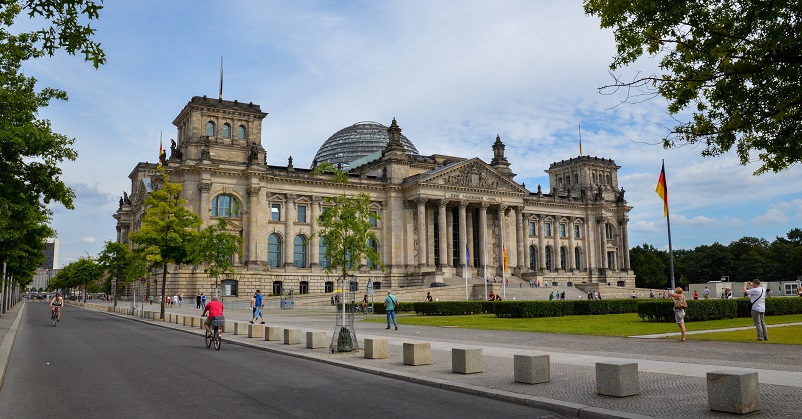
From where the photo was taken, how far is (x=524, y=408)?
11797 mm

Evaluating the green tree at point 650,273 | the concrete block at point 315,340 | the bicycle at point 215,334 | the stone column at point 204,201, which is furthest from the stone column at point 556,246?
the bicycle at point 215,334

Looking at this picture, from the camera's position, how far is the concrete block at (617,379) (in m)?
12.1

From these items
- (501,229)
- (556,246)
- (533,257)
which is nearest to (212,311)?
(501,229)

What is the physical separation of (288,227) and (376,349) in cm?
6045

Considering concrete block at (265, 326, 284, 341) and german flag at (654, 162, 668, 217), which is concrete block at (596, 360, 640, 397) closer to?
concrete block at (265, 326, 284, 341)

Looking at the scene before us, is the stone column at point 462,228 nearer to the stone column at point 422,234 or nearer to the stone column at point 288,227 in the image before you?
the stone column at point 422,234

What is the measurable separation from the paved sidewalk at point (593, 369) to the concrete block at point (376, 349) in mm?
295

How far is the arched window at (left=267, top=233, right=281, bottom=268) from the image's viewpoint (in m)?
77.4

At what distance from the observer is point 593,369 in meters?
15.8

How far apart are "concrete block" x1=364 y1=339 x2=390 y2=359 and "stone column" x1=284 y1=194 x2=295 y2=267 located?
193 ft

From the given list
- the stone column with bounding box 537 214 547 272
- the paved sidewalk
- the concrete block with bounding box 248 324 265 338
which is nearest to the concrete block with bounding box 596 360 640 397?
the paved sidewalk

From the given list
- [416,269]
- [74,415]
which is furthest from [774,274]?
[74,415]

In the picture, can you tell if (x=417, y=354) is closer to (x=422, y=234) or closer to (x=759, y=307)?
(x=759, y=307)

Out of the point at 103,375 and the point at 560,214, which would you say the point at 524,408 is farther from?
the point at 560,214
